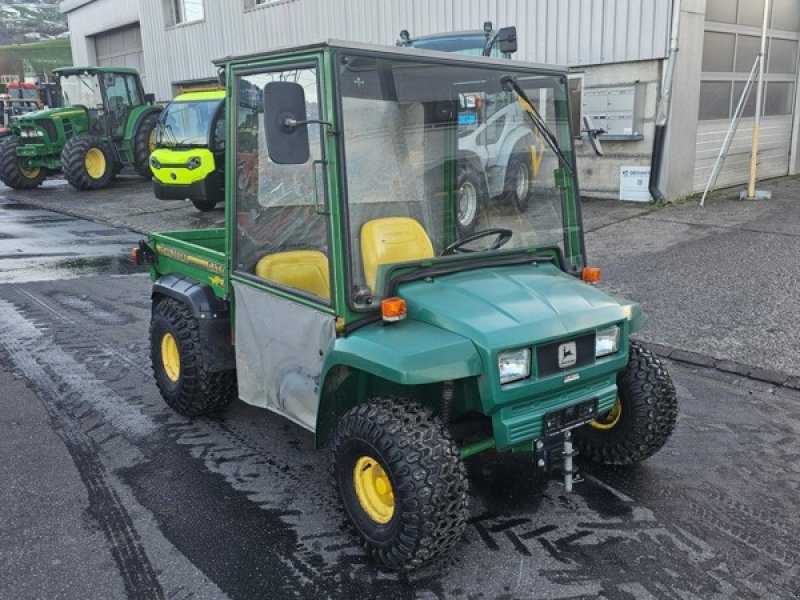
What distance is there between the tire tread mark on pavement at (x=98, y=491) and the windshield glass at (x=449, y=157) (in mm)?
1410

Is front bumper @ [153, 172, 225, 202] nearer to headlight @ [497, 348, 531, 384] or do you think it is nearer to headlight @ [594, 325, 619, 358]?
headlight @ [594, 325, 619, 358]

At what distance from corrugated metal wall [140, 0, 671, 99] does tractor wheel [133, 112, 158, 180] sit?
312 cm

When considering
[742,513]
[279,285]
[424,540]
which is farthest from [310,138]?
[742,513]

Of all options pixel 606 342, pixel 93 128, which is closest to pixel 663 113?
pixel 606 342

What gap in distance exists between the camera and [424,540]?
2.83 m

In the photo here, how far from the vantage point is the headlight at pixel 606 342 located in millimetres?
3201

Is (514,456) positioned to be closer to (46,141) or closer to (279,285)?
(279,285)

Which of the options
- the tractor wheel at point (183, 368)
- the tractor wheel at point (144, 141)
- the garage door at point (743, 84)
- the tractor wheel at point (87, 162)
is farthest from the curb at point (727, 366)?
the tractor wheel at point (87, 162)

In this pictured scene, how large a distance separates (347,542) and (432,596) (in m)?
0.53

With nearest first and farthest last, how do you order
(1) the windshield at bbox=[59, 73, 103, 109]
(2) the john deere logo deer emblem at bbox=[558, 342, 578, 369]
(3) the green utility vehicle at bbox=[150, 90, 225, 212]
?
(2) the john deere logo deer emblem at bbox=[558, 342, 578, 369] → (3) the green utility vehicle at bbox=[150, 90, 225, 212] → (1) the windshield at bbox=[59, 73, 103, 109]

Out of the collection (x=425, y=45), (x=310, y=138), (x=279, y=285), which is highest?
(x=425, y=45)

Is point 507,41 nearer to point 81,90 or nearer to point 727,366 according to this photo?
point 727,366

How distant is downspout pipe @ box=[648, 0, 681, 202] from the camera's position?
10281 millimetres

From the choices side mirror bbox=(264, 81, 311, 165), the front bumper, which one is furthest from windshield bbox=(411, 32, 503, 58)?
side mirror bbox=(264, 81, 311, 165)
